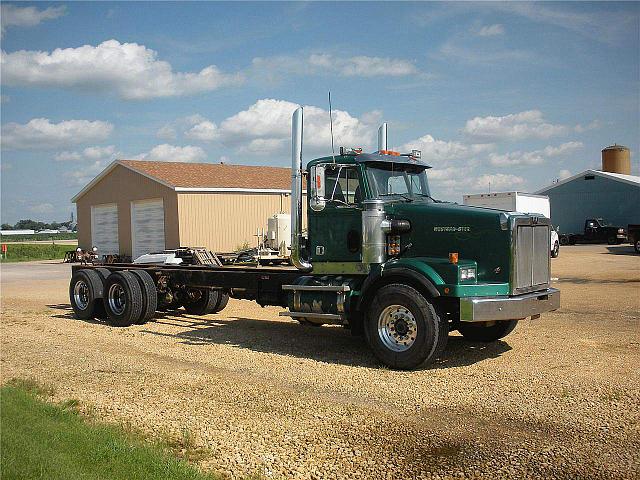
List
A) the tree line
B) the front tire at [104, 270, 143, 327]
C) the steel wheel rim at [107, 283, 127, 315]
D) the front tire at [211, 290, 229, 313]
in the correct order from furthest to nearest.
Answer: the tree line < the front tire at [211, 290, 229, 313] < the steel wheel rim at [107, 283, 127, 315] < the front tire at [104, 270, 143, 327]

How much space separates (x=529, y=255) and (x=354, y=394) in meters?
3.13

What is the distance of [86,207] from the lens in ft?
126

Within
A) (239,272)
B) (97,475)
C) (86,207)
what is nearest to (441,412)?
(97,475)

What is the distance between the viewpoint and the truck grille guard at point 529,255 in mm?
8281

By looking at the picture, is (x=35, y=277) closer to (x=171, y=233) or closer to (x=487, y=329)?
(x=171, y=233)

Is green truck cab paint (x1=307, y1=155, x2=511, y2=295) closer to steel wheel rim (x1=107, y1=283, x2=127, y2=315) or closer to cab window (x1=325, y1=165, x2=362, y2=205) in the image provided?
cab window (x1=325, y1=165, x2=362, y2=205)

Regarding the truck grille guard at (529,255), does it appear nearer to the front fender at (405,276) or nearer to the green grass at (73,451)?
the front fender at (405,276)

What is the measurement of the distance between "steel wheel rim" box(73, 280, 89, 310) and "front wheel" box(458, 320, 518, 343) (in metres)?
7.84

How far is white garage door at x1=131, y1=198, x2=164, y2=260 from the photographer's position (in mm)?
31797

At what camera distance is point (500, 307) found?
7.99 metres

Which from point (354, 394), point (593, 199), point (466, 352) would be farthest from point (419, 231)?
point (593, 199)

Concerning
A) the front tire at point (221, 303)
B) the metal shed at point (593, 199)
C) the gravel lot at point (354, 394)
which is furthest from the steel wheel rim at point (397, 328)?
the metal shed at point (593, 199)

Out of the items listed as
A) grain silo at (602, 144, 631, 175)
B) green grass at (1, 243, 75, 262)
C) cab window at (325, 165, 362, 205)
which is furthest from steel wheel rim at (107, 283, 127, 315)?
grain silo at (602, 144, 631, 175)

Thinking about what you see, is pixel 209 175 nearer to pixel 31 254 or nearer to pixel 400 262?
pixel 31 254
